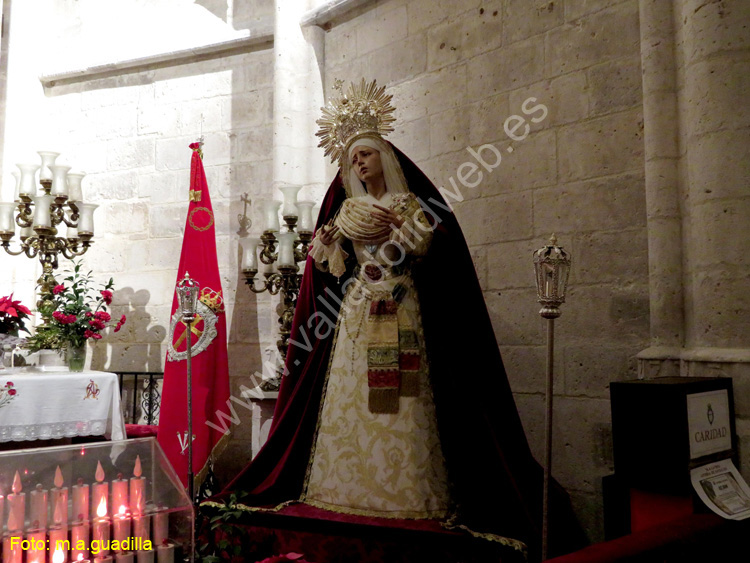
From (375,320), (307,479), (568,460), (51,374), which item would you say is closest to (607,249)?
(568,460)

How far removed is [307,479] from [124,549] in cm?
137

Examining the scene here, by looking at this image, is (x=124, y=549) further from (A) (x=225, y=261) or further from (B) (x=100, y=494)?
(A) (x=225, y=261)

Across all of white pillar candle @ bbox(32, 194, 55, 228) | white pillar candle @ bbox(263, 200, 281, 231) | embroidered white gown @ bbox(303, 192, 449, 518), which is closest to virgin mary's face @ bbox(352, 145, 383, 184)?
embroidered white gown @ bbox(303, 192, 449, 518)

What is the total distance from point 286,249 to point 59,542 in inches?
98.4

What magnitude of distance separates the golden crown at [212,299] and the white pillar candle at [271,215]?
23.8 inches

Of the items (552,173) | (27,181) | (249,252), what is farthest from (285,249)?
(27,181)

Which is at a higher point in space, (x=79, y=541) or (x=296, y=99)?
(x=296, y=99)

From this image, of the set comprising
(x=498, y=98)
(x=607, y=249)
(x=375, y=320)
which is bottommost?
(x=375, y=320)

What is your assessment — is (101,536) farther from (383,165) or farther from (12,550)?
Result: (383,165)

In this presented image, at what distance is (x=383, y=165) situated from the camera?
10.0 feet

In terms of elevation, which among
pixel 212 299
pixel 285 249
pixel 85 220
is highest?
pixel 85 220

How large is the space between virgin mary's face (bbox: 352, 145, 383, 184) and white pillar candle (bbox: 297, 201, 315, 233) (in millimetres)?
946

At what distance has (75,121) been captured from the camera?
5.68 metres

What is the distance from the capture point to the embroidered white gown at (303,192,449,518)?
271cm
